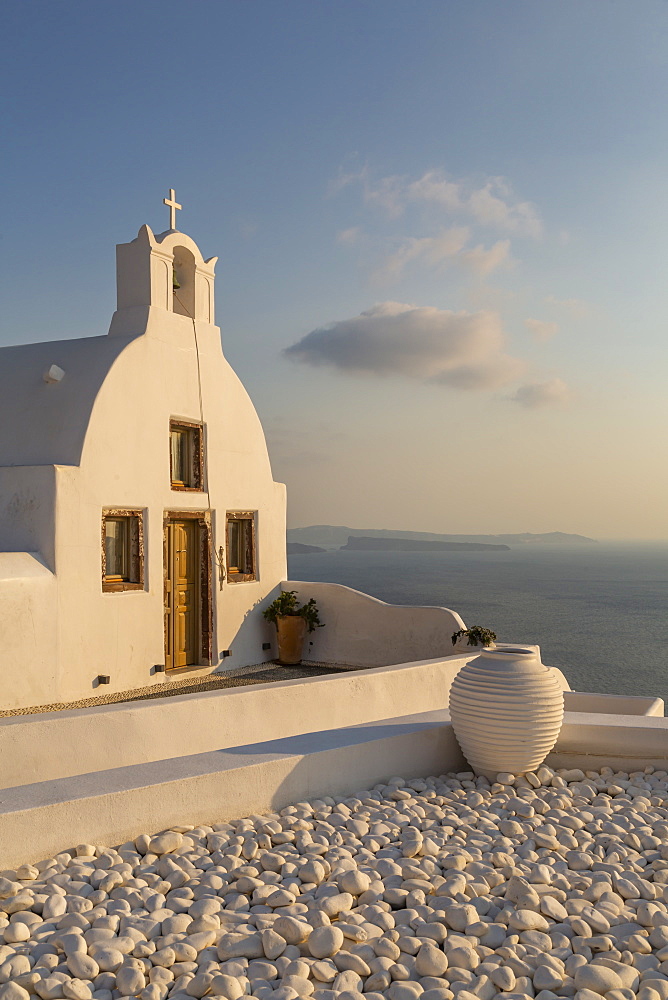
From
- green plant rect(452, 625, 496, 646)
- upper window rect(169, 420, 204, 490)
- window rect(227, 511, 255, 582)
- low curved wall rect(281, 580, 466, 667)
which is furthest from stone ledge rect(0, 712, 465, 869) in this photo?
window rect(227, 511, 255, 582)

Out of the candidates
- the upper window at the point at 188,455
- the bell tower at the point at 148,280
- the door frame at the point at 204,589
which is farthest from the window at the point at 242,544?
the bell tower at the point at 148,280

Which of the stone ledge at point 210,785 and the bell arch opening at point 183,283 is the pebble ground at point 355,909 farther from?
the bell arch opening at point 183,283

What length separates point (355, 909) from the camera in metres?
3.44

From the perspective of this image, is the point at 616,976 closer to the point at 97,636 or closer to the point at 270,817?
the point at 270,817

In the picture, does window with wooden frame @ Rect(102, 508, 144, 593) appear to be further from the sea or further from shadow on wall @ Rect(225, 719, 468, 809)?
the sea

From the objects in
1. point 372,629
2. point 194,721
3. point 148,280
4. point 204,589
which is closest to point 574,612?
point 372,629

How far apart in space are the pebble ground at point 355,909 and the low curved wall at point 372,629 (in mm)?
6359

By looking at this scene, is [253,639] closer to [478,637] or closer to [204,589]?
[204,589]

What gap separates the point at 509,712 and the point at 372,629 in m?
6.41

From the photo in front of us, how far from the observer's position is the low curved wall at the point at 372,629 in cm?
1112

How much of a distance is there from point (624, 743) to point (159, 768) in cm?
310

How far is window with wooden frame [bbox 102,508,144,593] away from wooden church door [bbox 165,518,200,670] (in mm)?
558

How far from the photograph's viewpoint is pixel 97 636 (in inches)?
361

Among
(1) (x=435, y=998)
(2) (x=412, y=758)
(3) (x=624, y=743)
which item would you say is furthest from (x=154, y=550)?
(1) (x=435, y=998)
